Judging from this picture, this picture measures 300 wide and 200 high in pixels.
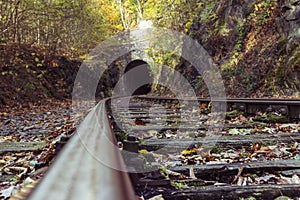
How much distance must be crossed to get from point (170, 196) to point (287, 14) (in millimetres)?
8785

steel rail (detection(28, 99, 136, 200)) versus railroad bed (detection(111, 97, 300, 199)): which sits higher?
steel rail (detection(28, 99, 136, 200))

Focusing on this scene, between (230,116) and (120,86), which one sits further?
(120,86)

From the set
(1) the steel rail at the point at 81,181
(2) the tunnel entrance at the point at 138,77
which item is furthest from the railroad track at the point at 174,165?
(2) the tunnel entrance at the point at 138,77

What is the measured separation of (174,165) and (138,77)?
91.1 feet

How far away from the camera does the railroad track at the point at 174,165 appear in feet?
1.27

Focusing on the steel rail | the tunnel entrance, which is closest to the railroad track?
the steel rail

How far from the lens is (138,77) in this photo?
2945 centimetres

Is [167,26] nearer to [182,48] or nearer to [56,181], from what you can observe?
[182,48]

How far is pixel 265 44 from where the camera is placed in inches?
377

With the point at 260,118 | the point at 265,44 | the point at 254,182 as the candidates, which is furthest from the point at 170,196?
the point at 265,44

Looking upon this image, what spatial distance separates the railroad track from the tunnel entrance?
839 inches

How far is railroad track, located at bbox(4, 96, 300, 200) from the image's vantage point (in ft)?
1.27

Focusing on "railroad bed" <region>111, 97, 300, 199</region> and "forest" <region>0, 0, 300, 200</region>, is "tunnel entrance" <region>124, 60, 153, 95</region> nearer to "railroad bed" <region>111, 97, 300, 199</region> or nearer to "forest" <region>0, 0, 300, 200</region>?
"forest" <region>0, 0, 300, 200</region>

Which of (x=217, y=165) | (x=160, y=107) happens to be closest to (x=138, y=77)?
(x=160, y=107)
